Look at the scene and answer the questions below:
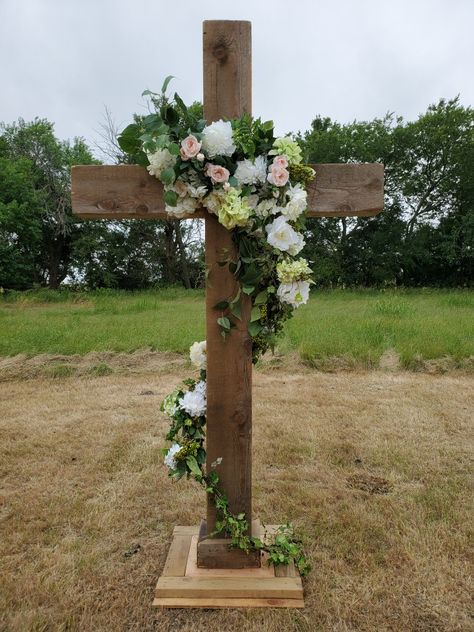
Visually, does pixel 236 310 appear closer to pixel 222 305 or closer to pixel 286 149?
pixel 222 305

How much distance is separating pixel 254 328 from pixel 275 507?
51.5 inches

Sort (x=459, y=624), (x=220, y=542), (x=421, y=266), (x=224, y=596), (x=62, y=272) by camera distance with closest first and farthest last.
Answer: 1. (x=459, y=624)
2. (x=224, y=596)
3. (x=220, y=542)
4. (x=421, y=266)
5. (x=62, y=272)

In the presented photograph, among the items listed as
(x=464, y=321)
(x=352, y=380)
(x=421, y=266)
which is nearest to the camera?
(x=352, y=380)

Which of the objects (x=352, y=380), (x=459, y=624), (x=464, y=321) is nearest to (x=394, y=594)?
(x=459, y=624)

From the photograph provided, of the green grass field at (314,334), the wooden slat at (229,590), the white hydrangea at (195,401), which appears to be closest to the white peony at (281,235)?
the white hydrangea at (195,401)

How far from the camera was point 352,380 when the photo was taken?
5.45 meters

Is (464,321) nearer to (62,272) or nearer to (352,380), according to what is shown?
(352,380)

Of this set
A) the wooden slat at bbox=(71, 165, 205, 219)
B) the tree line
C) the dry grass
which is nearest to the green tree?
the tree line

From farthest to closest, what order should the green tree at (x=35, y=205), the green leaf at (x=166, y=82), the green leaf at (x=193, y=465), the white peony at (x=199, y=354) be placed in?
the green tree at (x=35, y=205)
the white peony at (x=199, y=354)
the green leaf at (x=193, y=465)
the green leaf at (x=166, y=82)

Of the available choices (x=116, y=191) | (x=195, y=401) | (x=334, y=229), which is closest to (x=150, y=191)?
(x=116, y=191)

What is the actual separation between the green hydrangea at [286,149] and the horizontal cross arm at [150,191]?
0.17 meters

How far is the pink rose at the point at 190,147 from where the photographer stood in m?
1.88

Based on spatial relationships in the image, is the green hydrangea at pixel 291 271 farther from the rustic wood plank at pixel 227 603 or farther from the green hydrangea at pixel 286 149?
the rustic wood plank at pixel 227 603

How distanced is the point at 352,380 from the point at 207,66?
13.6 ft
